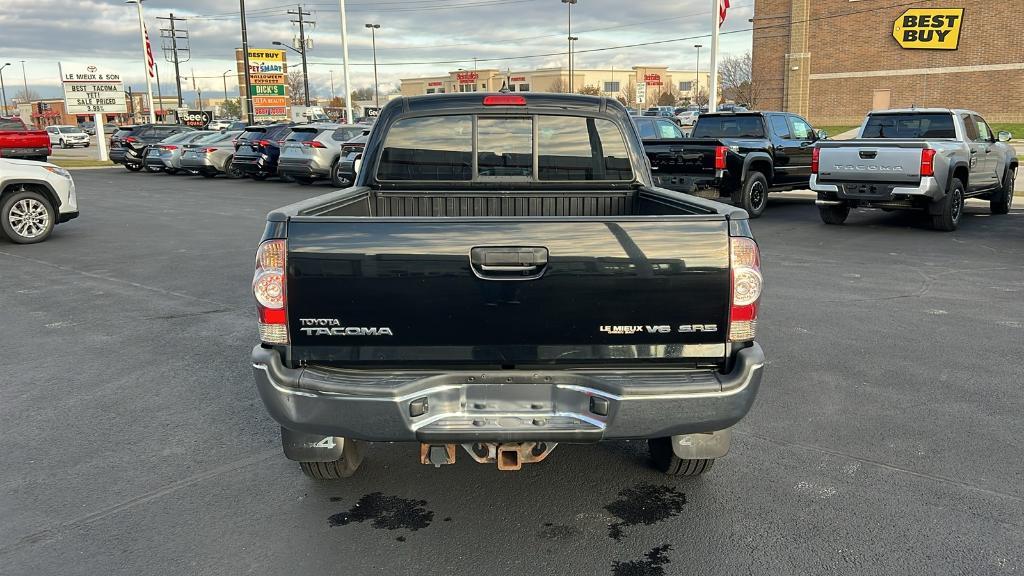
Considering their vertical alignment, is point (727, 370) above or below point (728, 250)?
below

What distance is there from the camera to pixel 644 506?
3820mm

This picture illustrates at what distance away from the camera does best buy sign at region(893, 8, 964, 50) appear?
4384 centimetres

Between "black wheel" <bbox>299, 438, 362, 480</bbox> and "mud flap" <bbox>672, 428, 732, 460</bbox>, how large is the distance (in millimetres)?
1600

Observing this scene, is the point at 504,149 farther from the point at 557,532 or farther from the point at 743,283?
the point at 557,532

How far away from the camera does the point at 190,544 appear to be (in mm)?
3490

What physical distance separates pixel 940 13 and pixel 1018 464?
157ft

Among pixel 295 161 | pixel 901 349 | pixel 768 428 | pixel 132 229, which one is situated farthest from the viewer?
pixel 295 161

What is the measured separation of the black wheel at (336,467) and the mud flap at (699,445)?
160 cm

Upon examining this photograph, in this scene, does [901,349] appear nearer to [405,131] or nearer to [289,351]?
[405,131]

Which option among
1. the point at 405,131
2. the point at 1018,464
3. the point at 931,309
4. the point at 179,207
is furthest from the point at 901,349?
the point at 179,207

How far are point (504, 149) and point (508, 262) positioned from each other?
179cm

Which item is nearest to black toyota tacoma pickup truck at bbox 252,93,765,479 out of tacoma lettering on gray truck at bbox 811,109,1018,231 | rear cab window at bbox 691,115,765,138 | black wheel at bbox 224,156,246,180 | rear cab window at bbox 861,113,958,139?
tacoma lettering on gray truck at bbox 811,109,1018,231

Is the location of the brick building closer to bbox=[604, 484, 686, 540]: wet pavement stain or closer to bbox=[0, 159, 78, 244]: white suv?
bbox=[0, 159, 78, 244]: white suv

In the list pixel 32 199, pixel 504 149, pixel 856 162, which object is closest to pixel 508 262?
pixel 504 149
